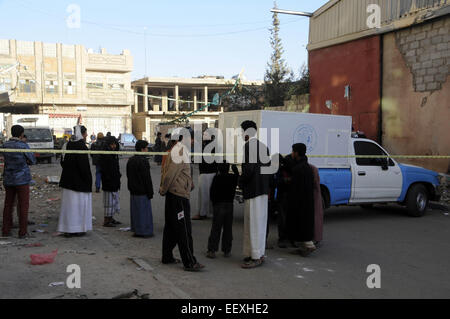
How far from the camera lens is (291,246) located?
7.30 meters

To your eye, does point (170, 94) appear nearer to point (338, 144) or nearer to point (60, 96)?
point (60, 96)

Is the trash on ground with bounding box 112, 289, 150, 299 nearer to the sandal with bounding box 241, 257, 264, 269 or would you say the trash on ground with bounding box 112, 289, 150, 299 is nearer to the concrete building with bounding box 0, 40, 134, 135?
the sandal with bounding box 241, 257, 264, 269

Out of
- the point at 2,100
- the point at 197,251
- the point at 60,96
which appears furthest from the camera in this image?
the point at 60,96

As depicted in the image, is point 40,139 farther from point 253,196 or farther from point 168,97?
point 168,97

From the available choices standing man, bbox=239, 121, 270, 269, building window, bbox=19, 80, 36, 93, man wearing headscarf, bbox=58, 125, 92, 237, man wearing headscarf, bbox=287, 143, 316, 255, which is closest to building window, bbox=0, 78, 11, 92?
building window, bbox=19, 80, 36, 93

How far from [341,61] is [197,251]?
1259 centimetres

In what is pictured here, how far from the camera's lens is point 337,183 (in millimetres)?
9031

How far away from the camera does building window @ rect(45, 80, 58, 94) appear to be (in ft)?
142

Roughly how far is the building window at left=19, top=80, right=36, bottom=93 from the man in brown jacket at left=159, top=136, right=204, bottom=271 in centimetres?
4177

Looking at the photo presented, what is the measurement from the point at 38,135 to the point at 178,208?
2098cm

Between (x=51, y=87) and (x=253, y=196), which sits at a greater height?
(x=51, y=87)

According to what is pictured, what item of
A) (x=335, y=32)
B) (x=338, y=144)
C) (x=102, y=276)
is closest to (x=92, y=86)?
(x=335, y=32)

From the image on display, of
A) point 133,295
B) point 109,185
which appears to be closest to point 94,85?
point 109,185
